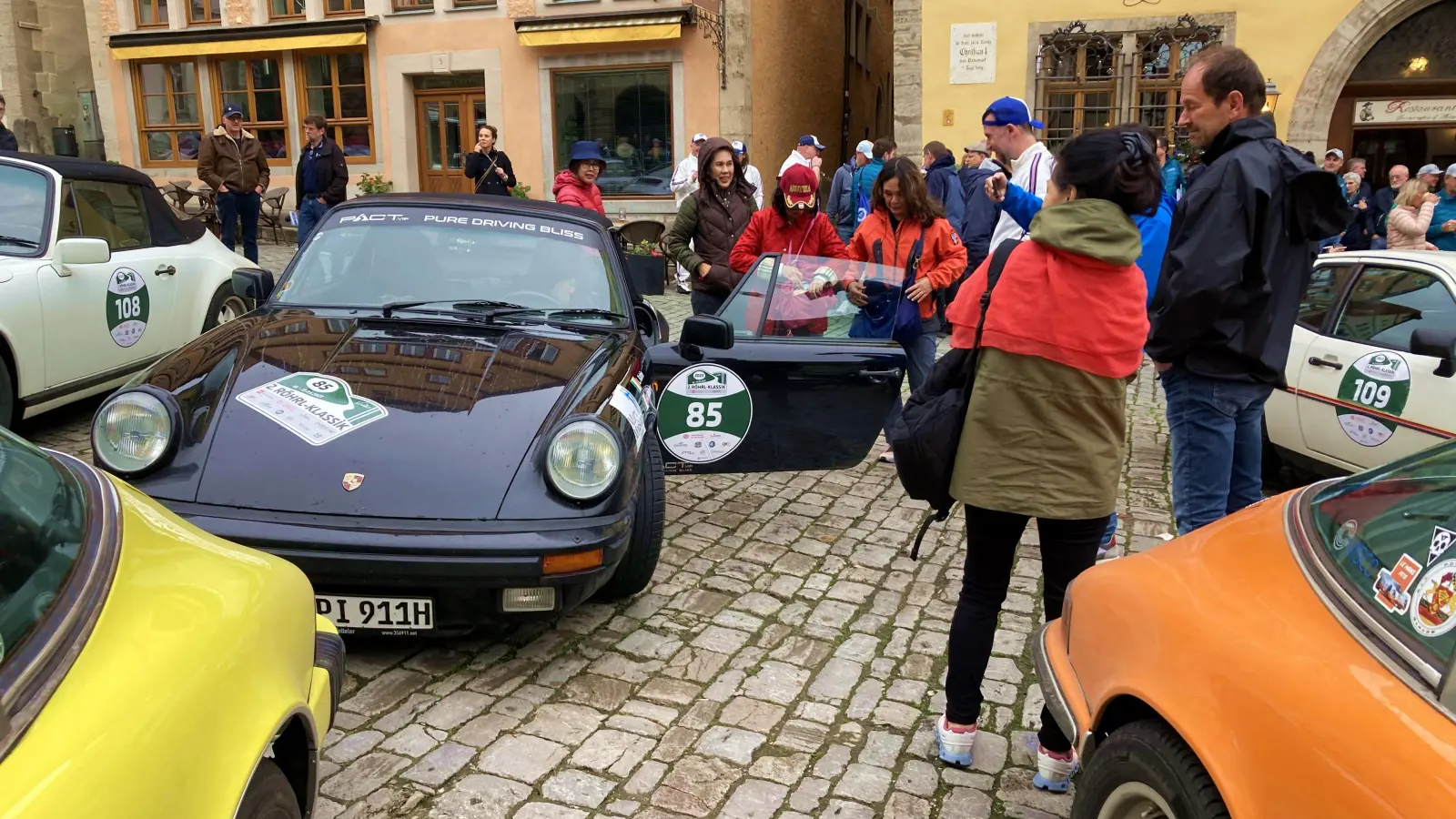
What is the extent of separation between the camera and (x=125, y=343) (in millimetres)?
6504

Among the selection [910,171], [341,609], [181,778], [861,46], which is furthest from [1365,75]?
[181,778]

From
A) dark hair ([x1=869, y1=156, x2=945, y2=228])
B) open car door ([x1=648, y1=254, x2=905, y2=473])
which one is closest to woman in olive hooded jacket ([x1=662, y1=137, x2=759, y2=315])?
A: dark hair ([x1=869, y1=156, x2=945, y2=228])

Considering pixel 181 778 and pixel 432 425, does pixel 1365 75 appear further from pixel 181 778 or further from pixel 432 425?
pixel 181 778

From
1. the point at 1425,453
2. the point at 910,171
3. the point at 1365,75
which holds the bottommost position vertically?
the point at 1425,453

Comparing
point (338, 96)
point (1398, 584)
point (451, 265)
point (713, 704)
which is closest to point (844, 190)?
point (451, 265)

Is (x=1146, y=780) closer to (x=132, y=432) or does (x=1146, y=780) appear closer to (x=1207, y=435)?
(x=1207, y=435)

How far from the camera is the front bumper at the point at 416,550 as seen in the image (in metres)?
3.23

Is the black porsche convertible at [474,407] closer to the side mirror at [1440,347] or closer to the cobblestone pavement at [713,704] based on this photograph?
the cobblestone pavement at [713,704]

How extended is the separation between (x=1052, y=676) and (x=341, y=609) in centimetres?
215

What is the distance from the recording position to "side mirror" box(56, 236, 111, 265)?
5.70 metres

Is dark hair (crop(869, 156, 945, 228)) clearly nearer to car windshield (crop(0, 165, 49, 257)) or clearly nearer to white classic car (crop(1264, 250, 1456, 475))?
white classic car (crop(1264, 250, 1456, 475))

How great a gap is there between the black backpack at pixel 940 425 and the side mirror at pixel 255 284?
10.4 ft

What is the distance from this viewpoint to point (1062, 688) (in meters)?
2.53

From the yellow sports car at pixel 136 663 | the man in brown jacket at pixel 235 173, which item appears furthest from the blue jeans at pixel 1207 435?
the man in brown jacket at pixel 235 173
